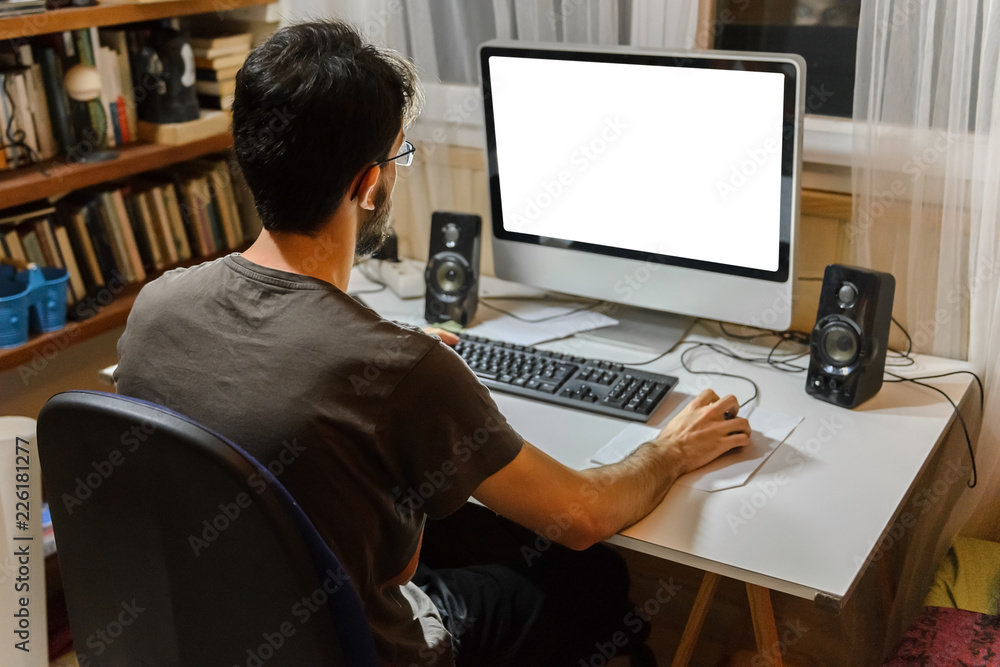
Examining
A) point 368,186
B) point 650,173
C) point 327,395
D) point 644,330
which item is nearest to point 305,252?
point 368,186

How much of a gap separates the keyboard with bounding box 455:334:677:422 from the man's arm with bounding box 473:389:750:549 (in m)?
0.11

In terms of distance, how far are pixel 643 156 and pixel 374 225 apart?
590mm

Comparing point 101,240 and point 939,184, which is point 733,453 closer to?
point 939,184

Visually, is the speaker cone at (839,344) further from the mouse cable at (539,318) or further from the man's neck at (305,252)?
the man's neck at (305,252)

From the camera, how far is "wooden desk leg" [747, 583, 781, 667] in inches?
49.5

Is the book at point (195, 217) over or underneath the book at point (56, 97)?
underneath

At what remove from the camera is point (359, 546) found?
1058 millimetres

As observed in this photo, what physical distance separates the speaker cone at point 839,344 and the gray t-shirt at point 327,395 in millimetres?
653

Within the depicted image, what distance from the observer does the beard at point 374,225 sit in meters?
1.22

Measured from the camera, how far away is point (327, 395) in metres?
1.00

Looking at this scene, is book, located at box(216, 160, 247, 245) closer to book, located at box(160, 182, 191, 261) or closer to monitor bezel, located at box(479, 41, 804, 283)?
book, located at box(160, 182, 191, 261)

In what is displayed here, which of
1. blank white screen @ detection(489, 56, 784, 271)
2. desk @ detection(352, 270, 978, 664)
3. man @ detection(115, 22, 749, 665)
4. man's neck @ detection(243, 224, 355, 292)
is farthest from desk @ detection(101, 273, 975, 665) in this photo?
man's neck @ detection(243, 224, 355, 292)

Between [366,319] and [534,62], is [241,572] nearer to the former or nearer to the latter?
[366,319]

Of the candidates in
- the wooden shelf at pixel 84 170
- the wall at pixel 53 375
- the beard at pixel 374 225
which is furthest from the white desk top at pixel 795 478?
the wall at pixel 53 375
